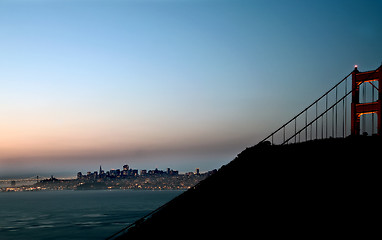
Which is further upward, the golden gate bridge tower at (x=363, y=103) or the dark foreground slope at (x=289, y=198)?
the golden gate bridge tower at (x=363, y=103)

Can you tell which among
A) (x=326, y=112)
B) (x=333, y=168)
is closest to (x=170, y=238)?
(x=333, y=168)

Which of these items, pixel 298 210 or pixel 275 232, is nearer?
pixel 275 232

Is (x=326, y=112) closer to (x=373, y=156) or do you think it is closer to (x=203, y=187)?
(x=373, y=156)

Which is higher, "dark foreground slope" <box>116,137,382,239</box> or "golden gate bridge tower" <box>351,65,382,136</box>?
"golden gate bridge tower" <box>351,65,382,136</box>

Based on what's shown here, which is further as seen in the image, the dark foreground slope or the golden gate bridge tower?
the golden gate bridge tower

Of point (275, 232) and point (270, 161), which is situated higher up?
point (270, 161)

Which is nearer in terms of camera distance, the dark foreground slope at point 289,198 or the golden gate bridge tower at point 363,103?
the dark foreground slope at point 289,198

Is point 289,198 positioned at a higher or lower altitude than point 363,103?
lower

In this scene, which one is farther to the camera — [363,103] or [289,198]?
[363,103]
